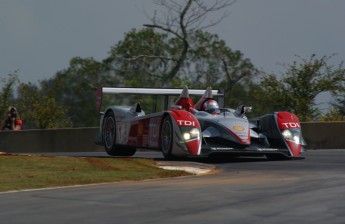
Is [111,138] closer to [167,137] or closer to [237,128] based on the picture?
[167,137]

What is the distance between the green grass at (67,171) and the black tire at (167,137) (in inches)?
30.6

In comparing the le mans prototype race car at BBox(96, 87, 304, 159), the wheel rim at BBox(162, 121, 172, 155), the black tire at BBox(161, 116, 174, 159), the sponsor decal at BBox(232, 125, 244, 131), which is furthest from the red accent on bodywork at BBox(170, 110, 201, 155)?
the sponsor decal at BBox(232, 125, 244, 131)

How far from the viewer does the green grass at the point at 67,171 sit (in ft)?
50.7

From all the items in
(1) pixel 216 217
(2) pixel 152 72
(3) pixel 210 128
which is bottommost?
(1) pixel 216 217

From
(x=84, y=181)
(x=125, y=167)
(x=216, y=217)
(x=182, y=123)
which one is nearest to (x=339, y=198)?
(x=216, y=217)

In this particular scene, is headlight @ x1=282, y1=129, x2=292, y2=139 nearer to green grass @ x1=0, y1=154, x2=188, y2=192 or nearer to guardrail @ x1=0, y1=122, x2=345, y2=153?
green grass @ x1=0, y1=154, x2=188, y2=192

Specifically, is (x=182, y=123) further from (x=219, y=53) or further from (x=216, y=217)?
(x=219, y=53)

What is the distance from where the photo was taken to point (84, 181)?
51.1 ft

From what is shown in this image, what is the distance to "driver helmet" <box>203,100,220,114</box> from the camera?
74.1 feet

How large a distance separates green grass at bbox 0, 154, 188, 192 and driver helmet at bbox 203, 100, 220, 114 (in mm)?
2449

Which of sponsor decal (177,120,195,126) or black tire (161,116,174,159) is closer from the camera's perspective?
sponsor decal (177,120,195,126)

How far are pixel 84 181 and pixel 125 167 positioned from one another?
3.39 m

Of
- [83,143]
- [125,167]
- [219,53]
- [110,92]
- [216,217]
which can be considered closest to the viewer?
[216,217]

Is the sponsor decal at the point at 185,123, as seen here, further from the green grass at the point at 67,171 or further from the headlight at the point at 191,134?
A: the green grass at the point at 67,171
